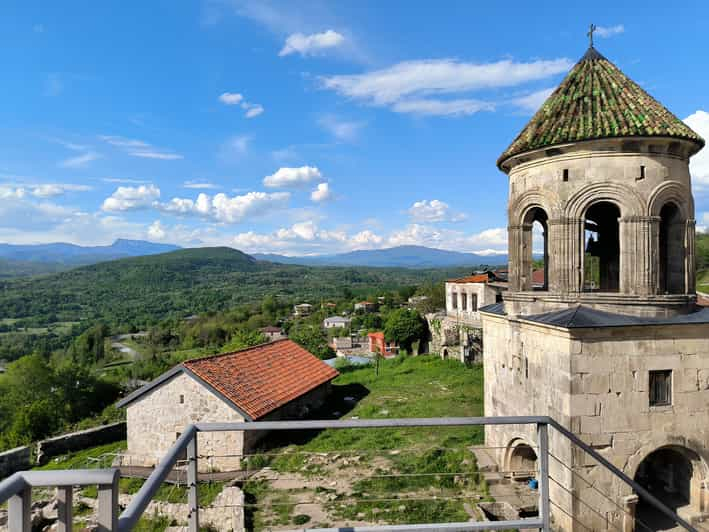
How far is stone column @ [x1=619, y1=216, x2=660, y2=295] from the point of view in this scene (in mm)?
8289

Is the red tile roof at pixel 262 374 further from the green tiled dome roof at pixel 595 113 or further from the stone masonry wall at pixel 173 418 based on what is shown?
the green tiled dome roof at pixel 595 113

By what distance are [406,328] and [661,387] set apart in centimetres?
2881

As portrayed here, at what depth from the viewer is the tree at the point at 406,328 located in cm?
3659

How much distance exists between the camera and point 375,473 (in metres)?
10.4

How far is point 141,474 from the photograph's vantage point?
14.4m

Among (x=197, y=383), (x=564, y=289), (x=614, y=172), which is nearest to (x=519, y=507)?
(x=564, y=289)

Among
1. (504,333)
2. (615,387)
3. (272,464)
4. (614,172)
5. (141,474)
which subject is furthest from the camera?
(141,474)

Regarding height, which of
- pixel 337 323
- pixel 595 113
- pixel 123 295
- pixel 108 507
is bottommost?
pixel 337 323

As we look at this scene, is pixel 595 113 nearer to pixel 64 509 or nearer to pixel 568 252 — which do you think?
pixel 568 252

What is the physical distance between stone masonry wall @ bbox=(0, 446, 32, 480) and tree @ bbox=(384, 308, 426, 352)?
24.8m

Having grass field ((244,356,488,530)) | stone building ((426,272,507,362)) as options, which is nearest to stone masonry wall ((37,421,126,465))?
grass field ((244,356,488,530))

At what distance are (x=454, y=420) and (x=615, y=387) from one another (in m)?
5.78

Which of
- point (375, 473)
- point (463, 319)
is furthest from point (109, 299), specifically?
point (375, 473)

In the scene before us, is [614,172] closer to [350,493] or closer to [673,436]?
[673,436]
